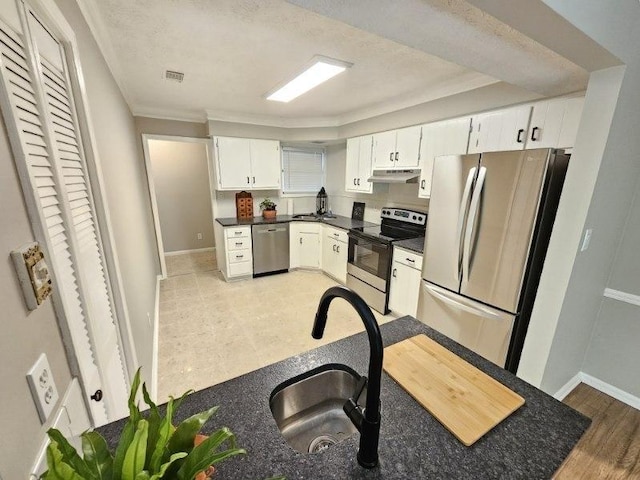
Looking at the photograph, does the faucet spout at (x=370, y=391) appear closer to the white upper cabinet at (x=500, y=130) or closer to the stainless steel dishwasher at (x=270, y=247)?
the white upper cabinet at (x=500, y=130)

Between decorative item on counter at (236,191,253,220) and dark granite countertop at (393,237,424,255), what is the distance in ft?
8.12

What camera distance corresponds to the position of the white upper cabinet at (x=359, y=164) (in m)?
3.44

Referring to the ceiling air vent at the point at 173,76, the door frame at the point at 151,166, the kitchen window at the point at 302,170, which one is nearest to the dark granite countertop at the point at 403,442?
the ceiling air vent at the point at 173,76

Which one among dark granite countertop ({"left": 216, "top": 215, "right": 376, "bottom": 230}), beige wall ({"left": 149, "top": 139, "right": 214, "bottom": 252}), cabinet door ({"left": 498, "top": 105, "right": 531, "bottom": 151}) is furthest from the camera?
beige wall ({"left": 149, "top": 139, "right": 214, "bottom": 252})

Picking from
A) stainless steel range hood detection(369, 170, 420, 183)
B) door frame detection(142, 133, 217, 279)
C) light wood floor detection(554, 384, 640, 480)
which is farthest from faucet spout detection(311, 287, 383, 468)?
door frame detection(142, 133, 217, 279)

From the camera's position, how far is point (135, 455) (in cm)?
38

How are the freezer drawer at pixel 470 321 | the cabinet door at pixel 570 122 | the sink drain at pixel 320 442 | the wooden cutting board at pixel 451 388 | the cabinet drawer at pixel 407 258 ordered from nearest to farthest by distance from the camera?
the wooden cutting board at pixel 451 388
the sink drain at pixel 320 442
the cabinet door at pixel 570 122
the freezer drawer at pixel 470 321
the cabinet drawer at pixel 407 258

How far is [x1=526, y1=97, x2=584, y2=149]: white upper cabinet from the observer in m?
1.77

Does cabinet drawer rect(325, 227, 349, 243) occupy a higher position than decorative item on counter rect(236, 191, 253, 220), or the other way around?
decorative item on counter rect(236, 191, 253, 220)

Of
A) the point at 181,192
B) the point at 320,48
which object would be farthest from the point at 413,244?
the point at 181,192

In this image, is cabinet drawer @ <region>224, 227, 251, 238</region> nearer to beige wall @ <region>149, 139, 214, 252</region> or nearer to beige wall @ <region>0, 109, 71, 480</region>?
beige wall @ <region>149, 139, 214, 252</region>

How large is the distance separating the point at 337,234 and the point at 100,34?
2.97m

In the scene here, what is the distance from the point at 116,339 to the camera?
1.33 meters

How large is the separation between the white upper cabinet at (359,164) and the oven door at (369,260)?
721 mm
